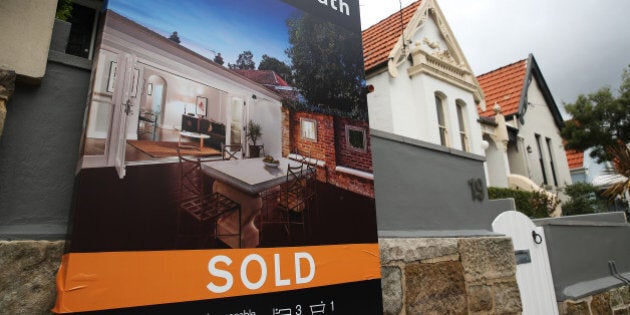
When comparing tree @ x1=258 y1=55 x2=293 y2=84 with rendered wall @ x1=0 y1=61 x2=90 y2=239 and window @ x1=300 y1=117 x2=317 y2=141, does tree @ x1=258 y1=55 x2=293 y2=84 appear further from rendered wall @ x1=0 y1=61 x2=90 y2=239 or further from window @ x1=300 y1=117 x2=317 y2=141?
rendered wall @ x1=0 y1=61 x2=90 y2=239

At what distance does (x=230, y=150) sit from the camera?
103 inches

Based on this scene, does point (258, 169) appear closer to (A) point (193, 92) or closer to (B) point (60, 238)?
(A) point (193, 92)

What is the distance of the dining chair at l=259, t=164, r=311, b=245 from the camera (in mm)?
2711

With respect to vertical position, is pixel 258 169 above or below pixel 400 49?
below

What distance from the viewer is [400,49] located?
29.9 feet

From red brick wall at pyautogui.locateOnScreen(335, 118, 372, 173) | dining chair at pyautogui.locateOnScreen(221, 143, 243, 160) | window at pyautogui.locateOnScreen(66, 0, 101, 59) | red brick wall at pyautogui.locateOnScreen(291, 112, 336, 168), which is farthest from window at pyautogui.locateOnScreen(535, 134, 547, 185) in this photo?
window at pyautogui.locateOnScreen(66, 0, 101, 59)

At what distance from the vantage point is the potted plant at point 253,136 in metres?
2.74

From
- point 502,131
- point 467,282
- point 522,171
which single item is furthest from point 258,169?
point 522,171

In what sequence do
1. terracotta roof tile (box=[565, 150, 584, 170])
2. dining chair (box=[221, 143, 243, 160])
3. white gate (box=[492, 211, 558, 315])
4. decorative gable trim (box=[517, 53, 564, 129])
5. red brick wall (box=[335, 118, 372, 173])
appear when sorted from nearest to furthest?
dining chair (box=[221, 143, 243, 160])
red brick wall (box=[335, 118, 372, 173])
white gate (box=[492, 211, 558, 315])
decorative gable trim (box=[517, 53, 564, 129])
terracotta roof tile (box=[565, 150, 584, 170])

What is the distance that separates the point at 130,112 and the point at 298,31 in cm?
161

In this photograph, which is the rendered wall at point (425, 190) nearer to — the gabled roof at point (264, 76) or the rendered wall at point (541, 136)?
the gabled roof at point (264, 76)

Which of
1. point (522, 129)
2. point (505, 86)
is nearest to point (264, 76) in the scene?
point (522, 129)

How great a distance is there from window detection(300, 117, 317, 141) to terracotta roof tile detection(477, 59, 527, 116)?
39.0ft

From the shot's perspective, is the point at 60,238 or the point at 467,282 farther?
the point at 467,282
